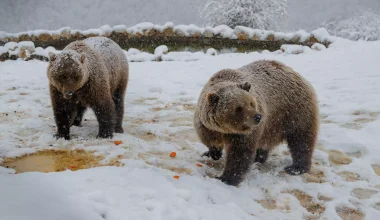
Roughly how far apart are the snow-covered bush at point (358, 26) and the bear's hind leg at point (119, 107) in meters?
13.4

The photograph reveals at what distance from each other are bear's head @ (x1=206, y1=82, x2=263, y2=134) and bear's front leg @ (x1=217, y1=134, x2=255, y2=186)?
0.49 ft

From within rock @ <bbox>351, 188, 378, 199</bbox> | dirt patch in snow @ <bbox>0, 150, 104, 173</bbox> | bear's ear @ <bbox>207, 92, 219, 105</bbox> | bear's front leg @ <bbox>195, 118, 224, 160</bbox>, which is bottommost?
rock @ <bbox>351, 188, 378, 199</bbox>

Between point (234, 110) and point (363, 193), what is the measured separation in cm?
147

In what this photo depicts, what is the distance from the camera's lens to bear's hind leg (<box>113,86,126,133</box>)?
5028mm

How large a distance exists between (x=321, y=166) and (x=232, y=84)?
1.46m

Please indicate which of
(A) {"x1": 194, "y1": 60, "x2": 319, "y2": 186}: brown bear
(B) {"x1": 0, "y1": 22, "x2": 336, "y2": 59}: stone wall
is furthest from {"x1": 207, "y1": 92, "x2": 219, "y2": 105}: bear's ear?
(B) {"x1": 0, "y1": 22, "x2": 336, "y2": 59}: stone wall

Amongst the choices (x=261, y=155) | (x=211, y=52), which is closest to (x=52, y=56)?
(x=261, y=155)

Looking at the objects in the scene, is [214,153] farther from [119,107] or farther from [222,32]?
[222,32]

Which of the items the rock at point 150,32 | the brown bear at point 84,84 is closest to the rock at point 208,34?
the rock at point 150,32

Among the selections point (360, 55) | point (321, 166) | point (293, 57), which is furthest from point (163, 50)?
point (321, 166)

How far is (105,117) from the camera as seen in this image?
4.53 m

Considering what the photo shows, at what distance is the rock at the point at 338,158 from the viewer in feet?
13.7

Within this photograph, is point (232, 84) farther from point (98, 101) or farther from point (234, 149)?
point (98, 101)

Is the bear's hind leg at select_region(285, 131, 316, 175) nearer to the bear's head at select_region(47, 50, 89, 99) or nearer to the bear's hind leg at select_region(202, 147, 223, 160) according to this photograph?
the bear's hind leg at select_region(202, 147, 223, 160)
